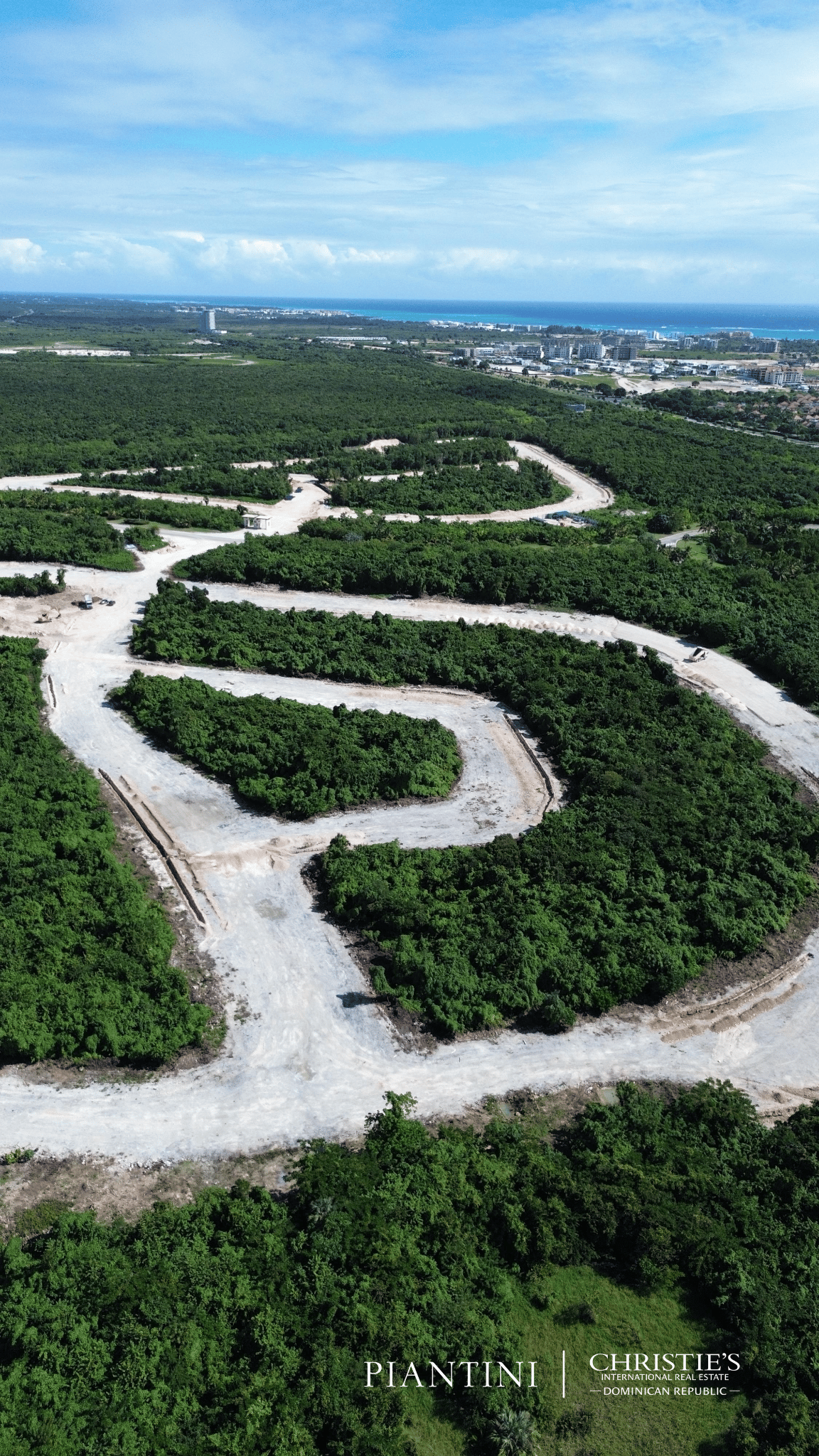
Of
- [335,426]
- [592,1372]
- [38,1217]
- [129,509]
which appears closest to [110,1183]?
[38,1217]

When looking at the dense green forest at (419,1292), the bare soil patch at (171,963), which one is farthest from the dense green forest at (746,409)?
the dense green forest at (419,1292)

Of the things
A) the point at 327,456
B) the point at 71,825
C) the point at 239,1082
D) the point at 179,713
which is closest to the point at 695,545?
the point at 327,456

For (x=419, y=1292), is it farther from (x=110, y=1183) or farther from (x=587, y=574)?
(x=587, y=574)

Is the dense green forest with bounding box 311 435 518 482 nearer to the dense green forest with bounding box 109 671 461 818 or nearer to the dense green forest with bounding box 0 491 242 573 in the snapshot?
the dense green forest with bounding box 0 491 242 573

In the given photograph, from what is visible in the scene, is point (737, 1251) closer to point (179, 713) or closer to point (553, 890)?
point (553, 890)

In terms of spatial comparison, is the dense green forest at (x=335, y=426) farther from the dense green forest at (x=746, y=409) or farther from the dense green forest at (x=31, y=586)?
the dense green forest at (x=31, y=586)

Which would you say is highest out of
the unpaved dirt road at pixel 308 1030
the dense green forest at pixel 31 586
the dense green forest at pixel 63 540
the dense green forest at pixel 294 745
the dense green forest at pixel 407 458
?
the dense green forest at pixel 407 458
